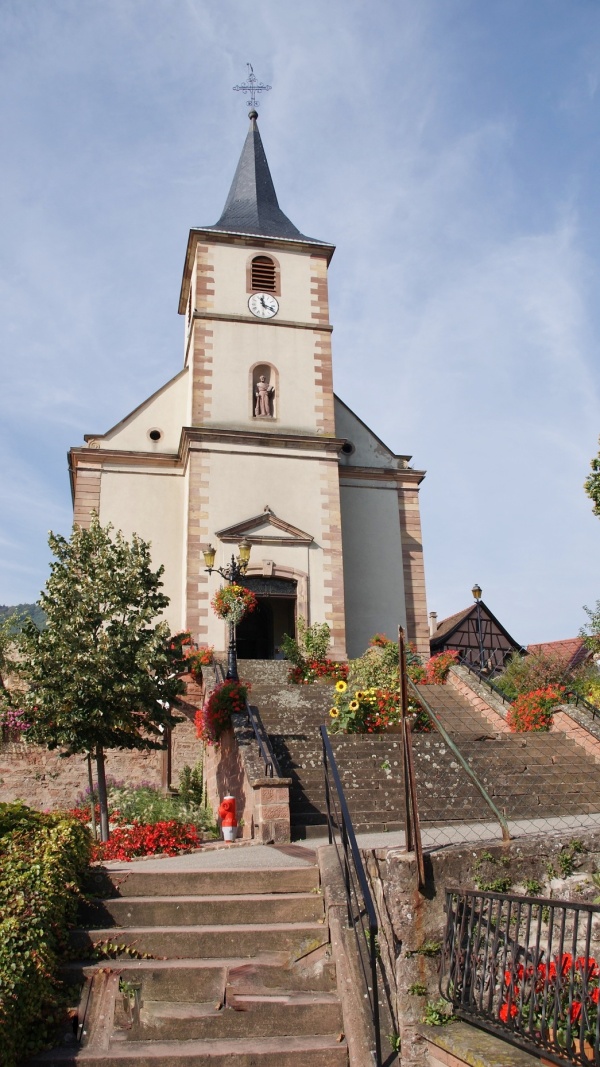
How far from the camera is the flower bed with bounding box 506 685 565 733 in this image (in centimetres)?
1413

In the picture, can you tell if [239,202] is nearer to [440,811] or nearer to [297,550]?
[297,550]

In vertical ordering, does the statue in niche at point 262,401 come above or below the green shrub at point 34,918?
above

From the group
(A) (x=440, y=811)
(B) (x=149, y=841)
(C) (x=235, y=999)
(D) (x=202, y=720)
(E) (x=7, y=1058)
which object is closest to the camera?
(E) (x=7, y=1058)

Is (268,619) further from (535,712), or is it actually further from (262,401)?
(535,712)

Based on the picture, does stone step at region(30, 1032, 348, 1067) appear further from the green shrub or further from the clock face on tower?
the clock face on tower

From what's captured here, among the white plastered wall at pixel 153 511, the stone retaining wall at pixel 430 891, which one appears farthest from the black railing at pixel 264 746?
the white plastered wall at pixel 153 511

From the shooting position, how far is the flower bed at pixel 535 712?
14.1 metres

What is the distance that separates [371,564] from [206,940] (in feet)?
56.4

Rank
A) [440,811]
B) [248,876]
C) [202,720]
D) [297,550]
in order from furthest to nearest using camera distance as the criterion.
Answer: [297,550] → [202,720] → [440,811] → [248,876]

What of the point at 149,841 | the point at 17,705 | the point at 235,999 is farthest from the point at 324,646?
the point at 235,999

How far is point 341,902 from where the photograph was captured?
5.62 metres

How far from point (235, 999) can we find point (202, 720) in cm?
865

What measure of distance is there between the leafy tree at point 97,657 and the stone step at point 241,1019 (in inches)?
215

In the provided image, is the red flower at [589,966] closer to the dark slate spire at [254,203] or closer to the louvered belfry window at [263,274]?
the louvered belfry window at [263,274]
